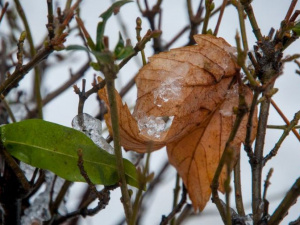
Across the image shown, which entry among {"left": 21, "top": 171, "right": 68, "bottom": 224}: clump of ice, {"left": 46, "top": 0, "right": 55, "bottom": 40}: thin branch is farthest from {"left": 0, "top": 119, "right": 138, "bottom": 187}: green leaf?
{"left": 21, "top": 171, "right": 68, "bottom": 224}: clump of ice

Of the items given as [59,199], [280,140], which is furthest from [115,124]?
[59,199]

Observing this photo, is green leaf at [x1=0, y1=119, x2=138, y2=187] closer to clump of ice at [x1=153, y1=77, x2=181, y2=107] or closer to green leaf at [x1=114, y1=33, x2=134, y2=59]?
clump of ice at [x1=153, y1=77, x2=181, y2=107]

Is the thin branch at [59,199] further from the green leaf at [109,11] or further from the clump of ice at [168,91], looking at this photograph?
the green leaf at [109,11]

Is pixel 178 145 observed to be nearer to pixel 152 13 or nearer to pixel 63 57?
pixel 152 13

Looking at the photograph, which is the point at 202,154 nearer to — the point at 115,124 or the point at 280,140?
the point at 280,140

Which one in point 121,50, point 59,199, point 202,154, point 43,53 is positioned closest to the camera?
point 121,50

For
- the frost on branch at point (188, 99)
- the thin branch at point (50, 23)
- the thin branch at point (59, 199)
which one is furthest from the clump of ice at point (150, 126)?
the thin branch at point (59, 199)
